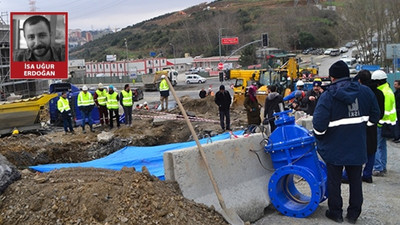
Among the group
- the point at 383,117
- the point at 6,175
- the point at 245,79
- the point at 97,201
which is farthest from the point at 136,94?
the point at 97,201

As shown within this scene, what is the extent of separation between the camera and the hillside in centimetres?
10481

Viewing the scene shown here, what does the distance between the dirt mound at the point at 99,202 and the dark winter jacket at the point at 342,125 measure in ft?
5.03

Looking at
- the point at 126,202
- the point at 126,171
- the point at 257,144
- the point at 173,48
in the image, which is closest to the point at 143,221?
the point at 126,202

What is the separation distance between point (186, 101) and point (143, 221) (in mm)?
20642

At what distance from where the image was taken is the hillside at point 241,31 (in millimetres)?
104812

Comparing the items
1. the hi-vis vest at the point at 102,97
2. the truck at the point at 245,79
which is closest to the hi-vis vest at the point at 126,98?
the hi-vis vest at the point at 102,97

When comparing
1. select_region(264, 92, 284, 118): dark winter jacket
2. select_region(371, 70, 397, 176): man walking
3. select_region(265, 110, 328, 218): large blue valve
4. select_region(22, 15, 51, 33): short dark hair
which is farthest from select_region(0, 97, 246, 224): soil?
select_region(22, 15, 51, 33): short dark hair

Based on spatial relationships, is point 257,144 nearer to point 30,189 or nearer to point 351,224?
point 351,224

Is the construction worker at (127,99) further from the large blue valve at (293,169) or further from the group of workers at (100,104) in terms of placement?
the large blue valve at (293,169)

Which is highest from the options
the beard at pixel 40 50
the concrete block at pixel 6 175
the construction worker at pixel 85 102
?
the beard at pixel 40 50

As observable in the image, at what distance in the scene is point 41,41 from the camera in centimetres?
2227

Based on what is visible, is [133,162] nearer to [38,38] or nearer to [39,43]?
[38,38]

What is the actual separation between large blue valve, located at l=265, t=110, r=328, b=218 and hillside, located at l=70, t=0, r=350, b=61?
9135 centimetres

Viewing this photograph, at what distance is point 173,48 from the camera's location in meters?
124
